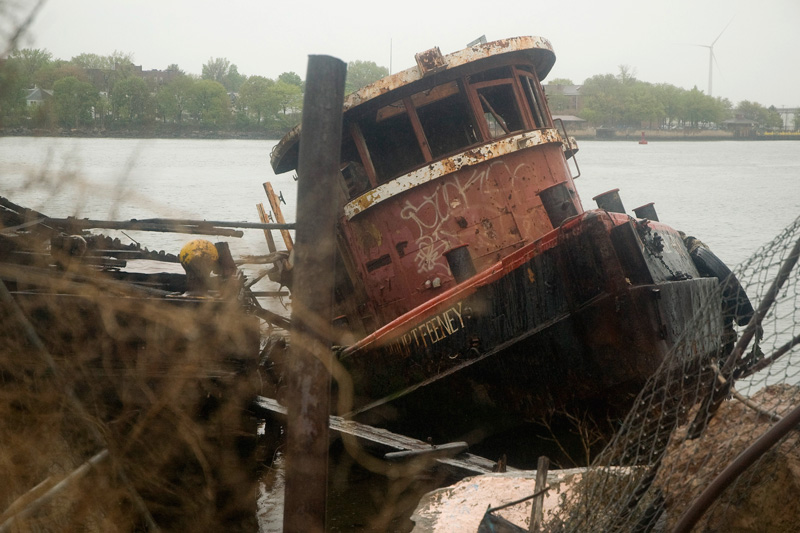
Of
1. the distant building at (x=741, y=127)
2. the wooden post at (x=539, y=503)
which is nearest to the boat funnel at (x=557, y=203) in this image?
the wooden post at (x=539, y=503)

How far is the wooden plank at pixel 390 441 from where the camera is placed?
5824 millimetres

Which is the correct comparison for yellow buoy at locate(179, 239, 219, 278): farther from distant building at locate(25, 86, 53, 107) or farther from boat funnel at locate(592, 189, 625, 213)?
boat funnel at locate(592, 189, 625, 213)

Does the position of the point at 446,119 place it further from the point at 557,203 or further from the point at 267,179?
the point at 267,179

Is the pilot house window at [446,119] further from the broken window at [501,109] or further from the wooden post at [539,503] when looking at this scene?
the wooden post at [539,503]

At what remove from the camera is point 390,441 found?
6.50 metres

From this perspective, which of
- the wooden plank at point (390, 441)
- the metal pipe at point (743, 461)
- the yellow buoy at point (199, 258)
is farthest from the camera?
the yellow buoy at point (199, 258)

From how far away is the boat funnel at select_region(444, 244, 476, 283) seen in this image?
717 cm

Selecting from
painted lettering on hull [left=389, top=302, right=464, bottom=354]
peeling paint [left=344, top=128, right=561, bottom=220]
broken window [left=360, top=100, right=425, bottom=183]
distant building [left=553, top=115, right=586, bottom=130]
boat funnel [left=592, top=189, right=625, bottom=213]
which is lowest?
painted lettering on hull [left=389, top=302, right=464, bottom=354]

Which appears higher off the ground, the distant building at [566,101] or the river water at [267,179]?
the distant building at [566,101]

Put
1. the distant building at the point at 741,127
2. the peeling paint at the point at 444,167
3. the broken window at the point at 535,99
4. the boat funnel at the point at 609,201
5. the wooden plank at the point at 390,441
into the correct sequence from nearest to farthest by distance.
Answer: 1. the wooden plank at the point at 390,441
2. the peeling paint at the point at 444,167
3. the broken window at the point at 535,99
4. the boat funnel at the point at 609,201
5. the distant building at the point at 741,127

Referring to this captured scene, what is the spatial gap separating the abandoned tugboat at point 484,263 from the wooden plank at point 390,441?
28cm

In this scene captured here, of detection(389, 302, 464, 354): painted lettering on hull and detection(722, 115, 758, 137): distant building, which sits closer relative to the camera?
detection(389, 302, 464, 354): painted lettering on hull

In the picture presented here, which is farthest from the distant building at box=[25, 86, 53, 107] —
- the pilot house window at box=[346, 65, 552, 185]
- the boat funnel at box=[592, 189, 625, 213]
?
the boat funnel at box=[592, 189, 625, 213]

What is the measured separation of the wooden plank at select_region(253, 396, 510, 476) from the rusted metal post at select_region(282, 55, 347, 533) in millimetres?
2949
